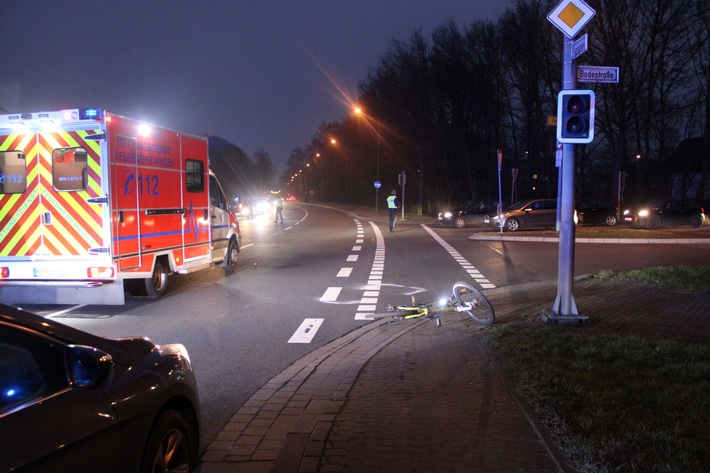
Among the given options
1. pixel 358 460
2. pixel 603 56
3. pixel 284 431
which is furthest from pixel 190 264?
pixel 603 56

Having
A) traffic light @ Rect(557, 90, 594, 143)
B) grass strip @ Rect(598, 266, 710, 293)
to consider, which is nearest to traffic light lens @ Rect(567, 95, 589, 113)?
traffic light @ Rect(557, 90, 594, 143)

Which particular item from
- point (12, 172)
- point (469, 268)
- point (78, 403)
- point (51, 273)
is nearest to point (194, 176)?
point (12, 172)

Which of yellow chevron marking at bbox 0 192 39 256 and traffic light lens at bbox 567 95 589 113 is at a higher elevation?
traffic light lens at bbox 567 95 589 113

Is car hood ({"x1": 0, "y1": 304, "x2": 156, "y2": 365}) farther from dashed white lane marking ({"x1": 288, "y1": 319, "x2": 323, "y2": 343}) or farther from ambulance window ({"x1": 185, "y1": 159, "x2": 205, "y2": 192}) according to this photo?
ambulance window ({"x1": 185, "y1": 159, "x2": 205, "y2": 192})

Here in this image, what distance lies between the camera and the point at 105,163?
9148mm

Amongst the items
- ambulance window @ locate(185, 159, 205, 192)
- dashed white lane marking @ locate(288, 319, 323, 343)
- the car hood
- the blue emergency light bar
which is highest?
the blue emergency light bar

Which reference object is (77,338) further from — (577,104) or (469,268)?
(469,268)

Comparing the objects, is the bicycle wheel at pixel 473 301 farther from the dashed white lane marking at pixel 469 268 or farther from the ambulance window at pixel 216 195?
the ambulance window at pixel 216 195

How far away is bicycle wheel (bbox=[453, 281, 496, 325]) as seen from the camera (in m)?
8.34

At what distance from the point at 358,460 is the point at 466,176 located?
47.2 meters

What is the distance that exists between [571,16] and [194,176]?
26.0 ft

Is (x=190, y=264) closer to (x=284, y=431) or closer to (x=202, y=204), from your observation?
(x=202, y=204)

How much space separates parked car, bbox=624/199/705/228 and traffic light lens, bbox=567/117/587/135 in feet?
86.3

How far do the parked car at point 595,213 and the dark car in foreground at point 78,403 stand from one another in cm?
3114
